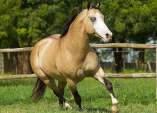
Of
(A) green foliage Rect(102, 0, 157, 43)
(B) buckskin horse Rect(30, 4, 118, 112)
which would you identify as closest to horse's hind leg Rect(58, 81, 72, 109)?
(B) buckskin horse Rect(30, 4, 118, 112)

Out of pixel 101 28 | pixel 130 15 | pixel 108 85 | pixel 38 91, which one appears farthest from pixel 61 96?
pixel 130 15

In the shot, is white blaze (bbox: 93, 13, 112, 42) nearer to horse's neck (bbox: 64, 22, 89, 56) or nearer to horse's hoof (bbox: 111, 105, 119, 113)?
horse's neck (bbox: 64, 22, 89, 56)

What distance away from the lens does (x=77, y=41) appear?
874 centimetres

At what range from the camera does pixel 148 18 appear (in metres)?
34.1

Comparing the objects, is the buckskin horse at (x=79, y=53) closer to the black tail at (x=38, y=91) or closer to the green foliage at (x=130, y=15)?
the black tail at (x=38, y=91)

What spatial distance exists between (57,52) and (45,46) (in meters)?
1.04

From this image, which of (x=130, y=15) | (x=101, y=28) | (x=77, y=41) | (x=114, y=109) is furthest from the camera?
(x=130, y=15)

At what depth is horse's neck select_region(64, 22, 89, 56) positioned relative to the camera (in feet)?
28.3

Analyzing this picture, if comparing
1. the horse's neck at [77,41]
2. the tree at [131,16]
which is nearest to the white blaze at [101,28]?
the horse's neck at [77,41]

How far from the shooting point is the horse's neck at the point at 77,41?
8633 millimetres

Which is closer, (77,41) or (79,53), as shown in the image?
(79,53)

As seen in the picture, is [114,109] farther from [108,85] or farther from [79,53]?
[79,53]

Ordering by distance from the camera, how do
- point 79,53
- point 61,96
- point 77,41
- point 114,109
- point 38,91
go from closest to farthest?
point 114,109, point 79,53, point 77,41, point 61,96, point 38,91

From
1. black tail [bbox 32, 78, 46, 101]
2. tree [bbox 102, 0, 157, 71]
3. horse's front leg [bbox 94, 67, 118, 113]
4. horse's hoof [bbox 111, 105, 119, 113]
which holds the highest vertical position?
horse's front leg [bbox 94, 67, 118, 113]
